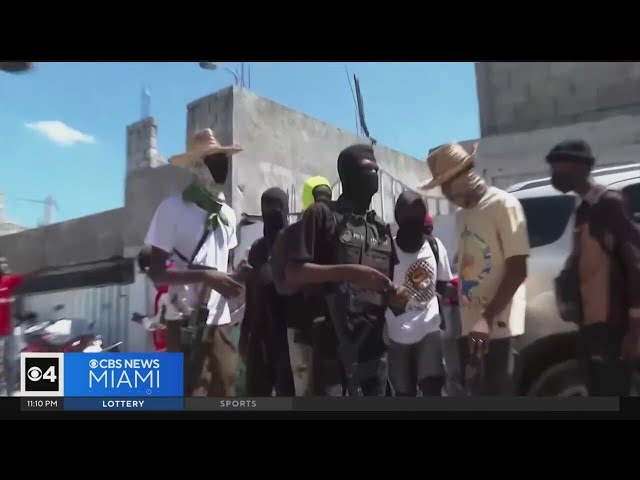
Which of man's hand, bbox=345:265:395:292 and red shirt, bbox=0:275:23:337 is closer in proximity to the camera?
man's hand, bbox=345:265:395:292

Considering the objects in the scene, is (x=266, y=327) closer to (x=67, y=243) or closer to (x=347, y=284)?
(x=347, y=284)

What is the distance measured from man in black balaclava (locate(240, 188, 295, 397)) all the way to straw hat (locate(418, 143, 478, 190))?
0.86 meters

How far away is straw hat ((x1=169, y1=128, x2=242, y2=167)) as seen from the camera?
3.66 meters

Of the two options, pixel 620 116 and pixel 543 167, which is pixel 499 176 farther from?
pixel 620 116

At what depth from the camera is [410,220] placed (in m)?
3.49

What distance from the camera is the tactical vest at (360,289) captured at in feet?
11.3

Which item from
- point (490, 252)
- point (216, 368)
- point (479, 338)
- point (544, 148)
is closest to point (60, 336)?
point (216, 368)

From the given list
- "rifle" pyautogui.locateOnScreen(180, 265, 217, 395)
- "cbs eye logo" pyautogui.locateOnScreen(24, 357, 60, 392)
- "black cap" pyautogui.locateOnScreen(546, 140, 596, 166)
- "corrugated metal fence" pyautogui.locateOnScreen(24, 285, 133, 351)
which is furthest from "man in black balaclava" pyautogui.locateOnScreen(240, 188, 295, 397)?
"black cap" pyautogui.locateOnScreen(546, 140, 596, 166)

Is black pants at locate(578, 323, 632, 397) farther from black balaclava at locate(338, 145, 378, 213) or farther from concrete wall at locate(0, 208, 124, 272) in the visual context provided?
concrete wall at locate(0, 208, 124, 272)

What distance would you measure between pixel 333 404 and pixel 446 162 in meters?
1.52

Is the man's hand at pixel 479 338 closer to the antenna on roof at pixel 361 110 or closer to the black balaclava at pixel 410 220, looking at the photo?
the black balaclava at pixel 410 220

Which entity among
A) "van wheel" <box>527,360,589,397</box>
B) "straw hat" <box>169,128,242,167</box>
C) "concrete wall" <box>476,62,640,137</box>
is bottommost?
"van wheel" <box>527,360,589,397</box>

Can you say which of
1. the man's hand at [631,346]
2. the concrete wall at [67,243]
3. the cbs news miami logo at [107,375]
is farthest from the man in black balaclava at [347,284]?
the man's hand at [631,346]
